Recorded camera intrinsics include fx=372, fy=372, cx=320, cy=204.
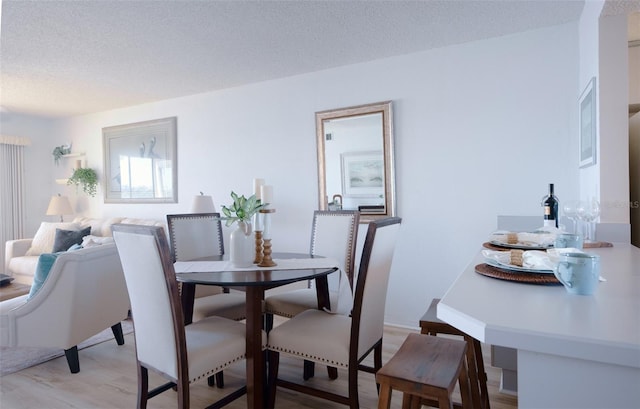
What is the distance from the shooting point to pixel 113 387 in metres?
2.29

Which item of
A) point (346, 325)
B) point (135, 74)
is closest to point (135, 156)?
point (135, 74)

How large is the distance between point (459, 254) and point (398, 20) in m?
1.85

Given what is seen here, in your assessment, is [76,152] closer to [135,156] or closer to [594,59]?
[135,156]

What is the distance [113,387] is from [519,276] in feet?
7.84


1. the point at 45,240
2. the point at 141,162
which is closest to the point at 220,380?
the point at 141,162

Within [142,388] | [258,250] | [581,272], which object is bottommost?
[142,388]

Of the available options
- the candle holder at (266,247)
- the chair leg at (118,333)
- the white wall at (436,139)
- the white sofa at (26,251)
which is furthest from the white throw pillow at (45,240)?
the candle holder at (266,247)

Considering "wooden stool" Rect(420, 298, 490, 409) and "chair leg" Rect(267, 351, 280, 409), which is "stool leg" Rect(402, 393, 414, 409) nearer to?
"wooden stool" Rect(420, 298, 490, 409)

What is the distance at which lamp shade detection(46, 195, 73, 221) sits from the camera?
5117 mm

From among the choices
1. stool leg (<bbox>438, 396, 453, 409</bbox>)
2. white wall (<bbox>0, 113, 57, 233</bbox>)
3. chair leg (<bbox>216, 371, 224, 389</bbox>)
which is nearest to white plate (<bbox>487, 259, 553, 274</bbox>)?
stool leg (<bbox>438, 396, 453, 409</bbox>)

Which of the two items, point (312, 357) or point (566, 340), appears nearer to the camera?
point (566, 340)

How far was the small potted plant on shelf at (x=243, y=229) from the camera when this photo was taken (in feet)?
7.18

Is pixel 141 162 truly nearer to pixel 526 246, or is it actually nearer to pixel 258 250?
pixel 258 250

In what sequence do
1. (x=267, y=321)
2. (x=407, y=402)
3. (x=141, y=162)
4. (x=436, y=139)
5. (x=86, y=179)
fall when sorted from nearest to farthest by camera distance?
(x=407, y=402), (x=267, y=321), (x=436, y=139), (x=141, y=162), (x=86, y=179)
